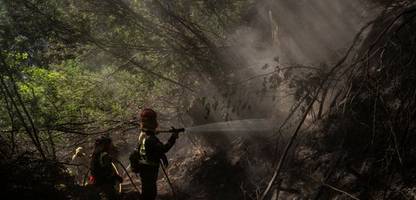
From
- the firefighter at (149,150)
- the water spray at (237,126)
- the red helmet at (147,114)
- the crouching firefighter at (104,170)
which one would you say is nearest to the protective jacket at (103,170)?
the crouching firefighter at (104,170)

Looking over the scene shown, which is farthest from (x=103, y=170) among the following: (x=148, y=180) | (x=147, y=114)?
(x=147, y=114)

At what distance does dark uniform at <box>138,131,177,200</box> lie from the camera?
6117 mm

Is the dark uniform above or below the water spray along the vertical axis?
below

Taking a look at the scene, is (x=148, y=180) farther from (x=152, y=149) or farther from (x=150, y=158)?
(x=152, y=149)

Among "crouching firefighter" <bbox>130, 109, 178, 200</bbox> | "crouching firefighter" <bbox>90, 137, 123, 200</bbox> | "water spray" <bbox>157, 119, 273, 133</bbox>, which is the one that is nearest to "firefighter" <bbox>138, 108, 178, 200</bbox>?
"crouching firefighter" <bbox>130, 109, 178, 200</bbox>

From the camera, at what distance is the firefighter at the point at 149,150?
611 centimetres

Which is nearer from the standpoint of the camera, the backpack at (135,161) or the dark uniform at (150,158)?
the dark uniform at (150,158)

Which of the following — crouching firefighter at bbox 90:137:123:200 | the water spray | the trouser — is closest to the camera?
the trouser

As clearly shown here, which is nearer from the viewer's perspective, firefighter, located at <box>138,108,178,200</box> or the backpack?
firefighter, located at <box>138,108,178,200</box>

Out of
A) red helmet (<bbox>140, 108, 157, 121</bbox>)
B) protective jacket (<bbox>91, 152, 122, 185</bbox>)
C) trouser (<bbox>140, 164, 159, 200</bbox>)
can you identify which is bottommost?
A: trouser (<bbox>140, 164, 159, 200</bbox>)

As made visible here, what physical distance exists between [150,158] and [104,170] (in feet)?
2.98

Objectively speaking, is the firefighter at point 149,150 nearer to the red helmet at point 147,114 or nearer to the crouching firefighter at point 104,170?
the red helmet at point 147,114

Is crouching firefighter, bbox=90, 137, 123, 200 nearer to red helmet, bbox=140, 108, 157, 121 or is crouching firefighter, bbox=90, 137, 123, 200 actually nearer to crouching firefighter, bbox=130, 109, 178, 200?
crouching firefighter, bbox=130, 109, 178, 200

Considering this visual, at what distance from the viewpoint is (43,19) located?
9172mm
